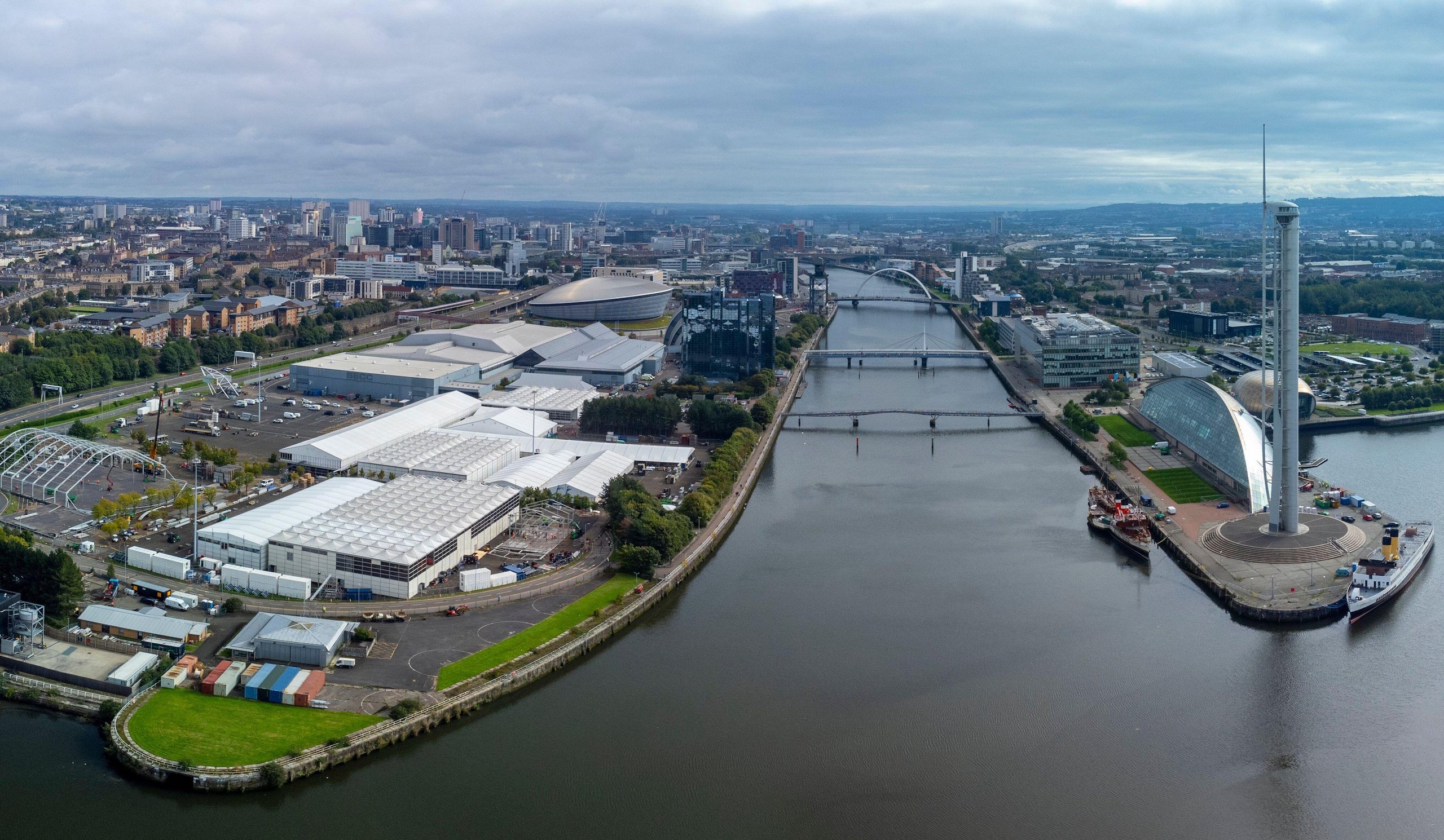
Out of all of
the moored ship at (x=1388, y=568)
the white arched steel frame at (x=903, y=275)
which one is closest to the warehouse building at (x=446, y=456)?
the moored ship at (x=1388, y=568)

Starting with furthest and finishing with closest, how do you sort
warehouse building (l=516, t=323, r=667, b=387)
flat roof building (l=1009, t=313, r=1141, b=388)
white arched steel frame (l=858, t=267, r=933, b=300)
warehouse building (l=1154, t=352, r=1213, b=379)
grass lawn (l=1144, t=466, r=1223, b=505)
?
white arched steel frame (l=858, t=267, r=933, b=300) → flat roof building (l=1009, t=313, r=1141, b=388) → warehouse building (l=516, t=323, r=667, b=387) → warehouse building (l=1154, t=352, r=1213, b=379) → grass lawn (l=1144, t=466, r=1223, b=505)

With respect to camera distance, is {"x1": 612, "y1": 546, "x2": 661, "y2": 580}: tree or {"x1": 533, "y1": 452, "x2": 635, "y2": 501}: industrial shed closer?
{"x1": 612, "y1": 546, "x2": 661, "y2": 580}: tree

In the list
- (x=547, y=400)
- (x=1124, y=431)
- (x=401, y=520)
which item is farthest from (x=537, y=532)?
(x=1124, y=431)

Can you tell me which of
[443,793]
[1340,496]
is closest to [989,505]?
[1340,496]

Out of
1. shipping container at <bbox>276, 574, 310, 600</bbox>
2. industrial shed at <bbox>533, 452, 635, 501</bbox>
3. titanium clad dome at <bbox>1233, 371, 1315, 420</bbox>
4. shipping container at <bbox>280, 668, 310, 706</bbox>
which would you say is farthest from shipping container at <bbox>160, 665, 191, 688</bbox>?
titanium clad dome at <bbox>1233, 371, 1315, 420</bbox>

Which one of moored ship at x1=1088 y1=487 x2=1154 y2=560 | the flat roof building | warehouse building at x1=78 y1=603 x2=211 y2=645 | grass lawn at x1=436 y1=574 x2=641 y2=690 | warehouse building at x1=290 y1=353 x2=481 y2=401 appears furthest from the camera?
the flat roof building

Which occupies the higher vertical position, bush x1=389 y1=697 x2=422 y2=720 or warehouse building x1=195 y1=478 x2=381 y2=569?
warehouse building x1=195 y1=478 x2=381 y2=569

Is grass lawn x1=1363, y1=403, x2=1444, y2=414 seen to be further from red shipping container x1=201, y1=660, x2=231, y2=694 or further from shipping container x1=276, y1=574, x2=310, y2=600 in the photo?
red shipping container x1=201, y1=660, x2=231, y2=694
